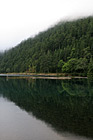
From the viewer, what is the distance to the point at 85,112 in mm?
19391

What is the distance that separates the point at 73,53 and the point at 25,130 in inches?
5231

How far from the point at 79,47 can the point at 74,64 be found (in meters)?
39.1

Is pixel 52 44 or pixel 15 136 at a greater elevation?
pixel 52 44

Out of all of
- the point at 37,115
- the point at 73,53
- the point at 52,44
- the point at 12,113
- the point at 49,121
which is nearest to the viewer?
the point at 49,121

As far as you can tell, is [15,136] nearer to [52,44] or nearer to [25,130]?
[25,130]

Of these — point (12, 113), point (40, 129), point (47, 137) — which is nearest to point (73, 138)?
point (47, 137)

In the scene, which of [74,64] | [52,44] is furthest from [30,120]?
[52,44]

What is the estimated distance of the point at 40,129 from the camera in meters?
14.1

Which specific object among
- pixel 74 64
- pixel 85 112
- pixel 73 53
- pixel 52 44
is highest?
pixel 52 44

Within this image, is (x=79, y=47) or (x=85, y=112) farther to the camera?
(x=79, y=47)

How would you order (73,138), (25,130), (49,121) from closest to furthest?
(73,138) < (25,130) < (49,121)

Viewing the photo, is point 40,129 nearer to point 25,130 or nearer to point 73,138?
point 25,130

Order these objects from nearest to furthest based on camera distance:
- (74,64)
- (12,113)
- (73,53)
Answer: (12,113) < (74,64) < (73,53)

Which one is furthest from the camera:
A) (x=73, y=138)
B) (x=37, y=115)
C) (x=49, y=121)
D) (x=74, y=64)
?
(x=74, y=64)
